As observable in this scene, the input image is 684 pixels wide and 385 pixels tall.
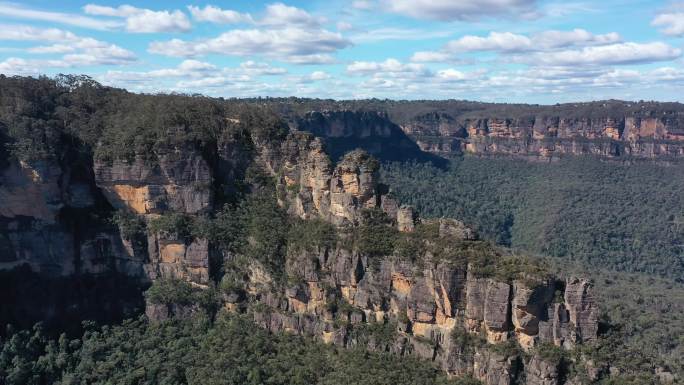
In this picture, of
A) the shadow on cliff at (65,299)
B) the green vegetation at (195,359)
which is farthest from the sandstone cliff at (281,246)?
the green vegetation at (195,359)

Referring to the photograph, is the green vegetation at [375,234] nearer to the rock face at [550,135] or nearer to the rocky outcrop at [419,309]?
the rocky outcrop at [419,309]

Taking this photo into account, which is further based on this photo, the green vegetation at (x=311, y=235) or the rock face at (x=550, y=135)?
the rock face at (x=550, y=135)

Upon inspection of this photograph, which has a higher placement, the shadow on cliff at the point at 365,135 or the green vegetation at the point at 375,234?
the shadow on cliff at the point at 365,135

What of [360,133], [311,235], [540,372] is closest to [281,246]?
[311,235]

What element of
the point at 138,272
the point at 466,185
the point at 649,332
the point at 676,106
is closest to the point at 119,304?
the point at 138,272

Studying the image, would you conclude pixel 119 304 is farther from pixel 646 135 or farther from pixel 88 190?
pixel 646 135

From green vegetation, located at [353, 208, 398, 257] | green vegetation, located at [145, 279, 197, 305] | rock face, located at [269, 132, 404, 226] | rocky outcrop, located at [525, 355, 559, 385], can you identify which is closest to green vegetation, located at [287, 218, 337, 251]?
rock face, located at [269, 132, 404, 226]
